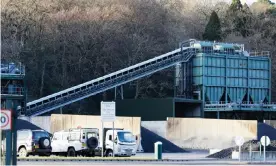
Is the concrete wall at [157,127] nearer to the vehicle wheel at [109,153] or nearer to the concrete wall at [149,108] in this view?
the vehicle wheel at [109,153]

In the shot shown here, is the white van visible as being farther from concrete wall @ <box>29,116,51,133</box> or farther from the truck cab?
concrete wall @ <box>29,116,51,133</box>

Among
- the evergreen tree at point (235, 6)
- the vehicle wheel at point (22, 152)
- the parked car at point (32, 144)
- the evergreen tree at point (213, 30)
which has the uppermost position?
the evergreen tree at point (235, 6)

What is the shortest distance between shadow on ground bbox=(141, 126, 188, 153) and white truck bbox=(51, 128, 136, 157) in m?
10.1

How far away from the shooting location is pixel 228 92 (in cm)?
9650

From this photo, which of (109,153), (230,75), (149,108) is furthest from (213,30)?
(109,153)

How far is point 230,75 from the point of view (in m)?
96.9

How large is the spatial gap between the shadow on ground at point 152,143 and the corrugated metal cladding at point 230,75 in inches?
1374

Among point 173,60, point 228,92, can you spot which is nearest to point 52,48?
point 173,60

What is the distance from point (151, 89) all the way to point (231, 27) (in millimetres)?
22502

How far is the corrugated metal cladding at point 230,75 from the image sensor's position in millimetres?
94625

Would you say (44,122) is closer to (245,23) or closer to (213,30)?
(213,30)

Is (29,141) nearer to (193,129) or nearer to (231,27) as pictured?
(193,129)

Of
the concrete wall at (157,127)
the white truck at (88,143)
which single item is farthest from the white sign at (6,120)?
the concrete wall at (157,127)

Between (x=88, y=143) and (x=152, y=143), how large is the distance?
13.1m
